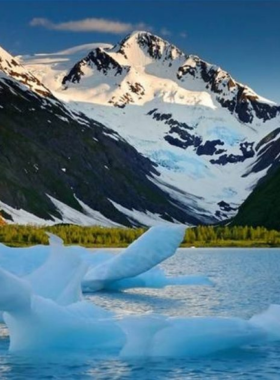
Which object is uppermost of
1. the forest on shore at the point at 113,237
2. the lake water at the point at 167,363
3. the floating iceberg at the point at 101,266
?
the forest on shore at the point at 113,237

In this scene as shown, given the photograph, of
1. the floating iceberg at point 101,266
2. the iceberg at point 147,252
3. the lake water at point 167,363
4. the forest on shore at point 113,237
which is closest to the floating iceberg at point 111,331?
the lake water at point 167,363

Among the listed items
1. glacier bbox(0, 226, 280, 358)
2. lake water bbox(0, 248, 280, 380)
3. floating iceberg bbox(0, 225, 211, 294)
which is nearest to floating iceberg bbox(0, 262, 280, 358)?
glacier bbox(0, 226, 280, 358)

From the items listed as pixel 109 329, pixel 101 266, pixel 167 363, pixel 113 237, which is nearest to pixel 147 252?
pixel 101 266

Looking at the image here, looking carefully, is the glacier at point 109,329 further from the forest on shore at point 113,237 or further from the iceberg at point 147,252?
the forest on shore at point 113,237

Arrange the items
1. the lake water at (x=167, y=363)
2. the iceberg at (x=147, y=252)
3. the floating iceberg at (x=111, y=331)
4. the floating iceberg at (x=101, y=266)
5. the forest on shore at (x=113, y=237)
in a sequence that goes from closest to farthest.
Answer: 1. the lake water at (x=167, y=363)
2. the floating iceberg at (x=111, y=331)
3. the floating iceberg at (x=101, y=266)
4. the iceberg at (x=147, y=252)
5. the forest on shore at (x=113, y=237)

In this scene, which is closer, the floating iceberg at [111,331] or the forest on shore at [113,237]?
the floating iceberg at [111,331]

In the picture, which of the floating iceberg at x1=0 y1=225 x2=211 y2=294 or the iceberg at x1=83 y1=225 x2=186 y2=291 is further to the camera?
the iceberg at x1=83 y1=225 x2=186 y2=291

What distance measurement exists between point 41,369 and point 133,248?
2254 cm

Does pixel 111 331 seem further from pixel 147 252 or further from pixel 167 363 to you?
pixel 147 252

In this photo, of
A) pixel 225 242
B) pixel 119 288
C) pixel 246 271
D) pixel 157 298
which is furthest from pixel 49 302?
pixel 225 242

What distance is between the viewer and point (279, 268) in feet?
310

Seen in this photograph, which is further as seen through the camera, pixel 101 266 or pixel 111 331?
pixel 101 266

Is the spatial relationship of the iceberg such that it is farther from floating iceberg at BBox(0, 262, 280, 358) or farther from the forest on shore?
the forest on shore

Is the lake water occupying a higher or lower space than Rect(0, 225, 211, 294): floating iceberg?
lower
